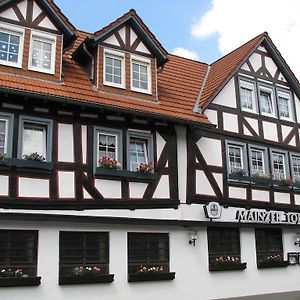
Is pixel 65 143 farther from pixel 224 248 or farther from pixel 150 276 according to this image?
pixel 224 248

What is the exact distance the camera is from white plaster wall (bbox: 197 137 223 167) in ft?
49.6

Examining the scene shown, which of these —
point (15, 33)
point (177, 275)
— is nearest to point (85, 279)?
point (177, 275)

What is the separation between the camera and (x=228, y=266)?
48.1 ft

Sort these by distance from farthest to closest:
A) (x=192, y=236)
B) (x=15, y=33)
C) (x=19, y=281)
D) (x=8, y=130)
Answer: (x=192, y=236) < (x=15, y=33) < (x=8, y=130) < (x=19, y=281)

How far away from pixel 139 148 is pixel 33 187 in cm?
383

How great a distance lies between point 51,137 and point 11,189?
183 centimetres

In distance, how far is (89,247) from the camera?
40.8ft

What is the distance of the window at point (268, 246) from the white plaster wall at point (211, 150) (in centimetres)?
302

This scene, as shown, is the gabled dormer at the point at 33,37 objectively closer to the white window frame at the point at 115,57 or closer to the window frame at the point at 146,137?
the white window frame at the point at 115,57

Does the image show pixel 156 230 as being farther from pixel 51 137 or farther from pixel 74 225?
pixel 51 137

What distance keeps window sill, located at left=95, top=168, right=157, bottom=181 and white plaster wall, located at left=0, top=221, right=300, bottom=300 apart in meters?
1.44

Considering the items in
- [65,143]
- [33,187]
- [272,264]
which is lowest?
[272,264]

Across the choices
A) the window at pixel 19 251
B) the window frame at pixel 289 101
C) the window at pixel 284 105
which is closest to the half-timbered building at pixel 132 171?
the window at pixel 19 251

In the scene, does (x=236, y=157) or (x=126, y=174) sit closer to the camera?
(x=126, y=174)
